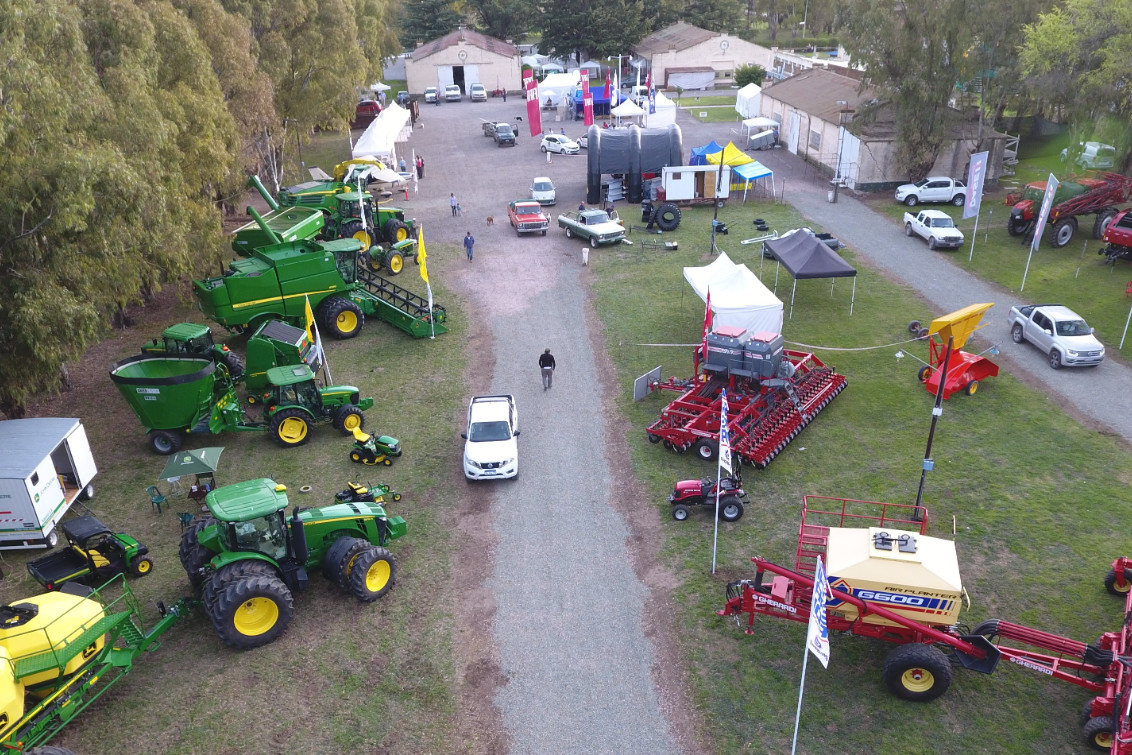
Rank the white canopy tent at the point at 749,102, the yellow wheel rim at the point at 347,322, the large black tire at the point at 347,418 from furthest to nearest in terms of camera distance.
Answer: the white canopy tent at the point at 749,102
the yellow wheel rim at the point at 347,322
the large black tire at the point at 347,418

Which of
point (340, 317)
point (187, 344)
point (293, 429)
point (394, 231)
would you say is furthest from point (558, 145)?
point (293, 429)

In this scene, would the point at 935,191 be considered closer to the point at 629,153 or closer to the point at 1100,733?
the point at 629,153

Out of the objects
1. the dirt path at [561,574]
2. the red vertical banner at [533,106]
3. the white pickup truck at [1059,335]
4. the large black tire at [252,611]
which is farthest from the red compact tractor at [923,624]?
the red vertical banner at [533,106]

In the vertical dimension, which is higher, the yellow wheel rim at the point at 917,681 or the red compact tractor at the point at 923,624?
the red compact tractor at the point at 923,624

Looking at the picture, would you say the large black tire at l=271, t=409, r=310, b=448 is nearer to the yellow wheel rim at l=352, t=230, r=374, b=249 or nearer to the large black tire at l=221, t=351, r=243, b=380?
the large black tire at l=221, t=351, r=243, b=380

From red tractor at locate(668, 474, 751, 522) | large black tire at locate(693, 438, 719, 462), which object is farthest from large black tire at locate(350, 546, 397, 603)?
large black tire at locate(693, 438, 719, 462)

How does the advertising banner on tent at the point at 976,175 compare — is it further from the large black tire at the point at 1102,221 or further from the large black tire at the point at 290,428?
the large black tire at the point at 290,428
